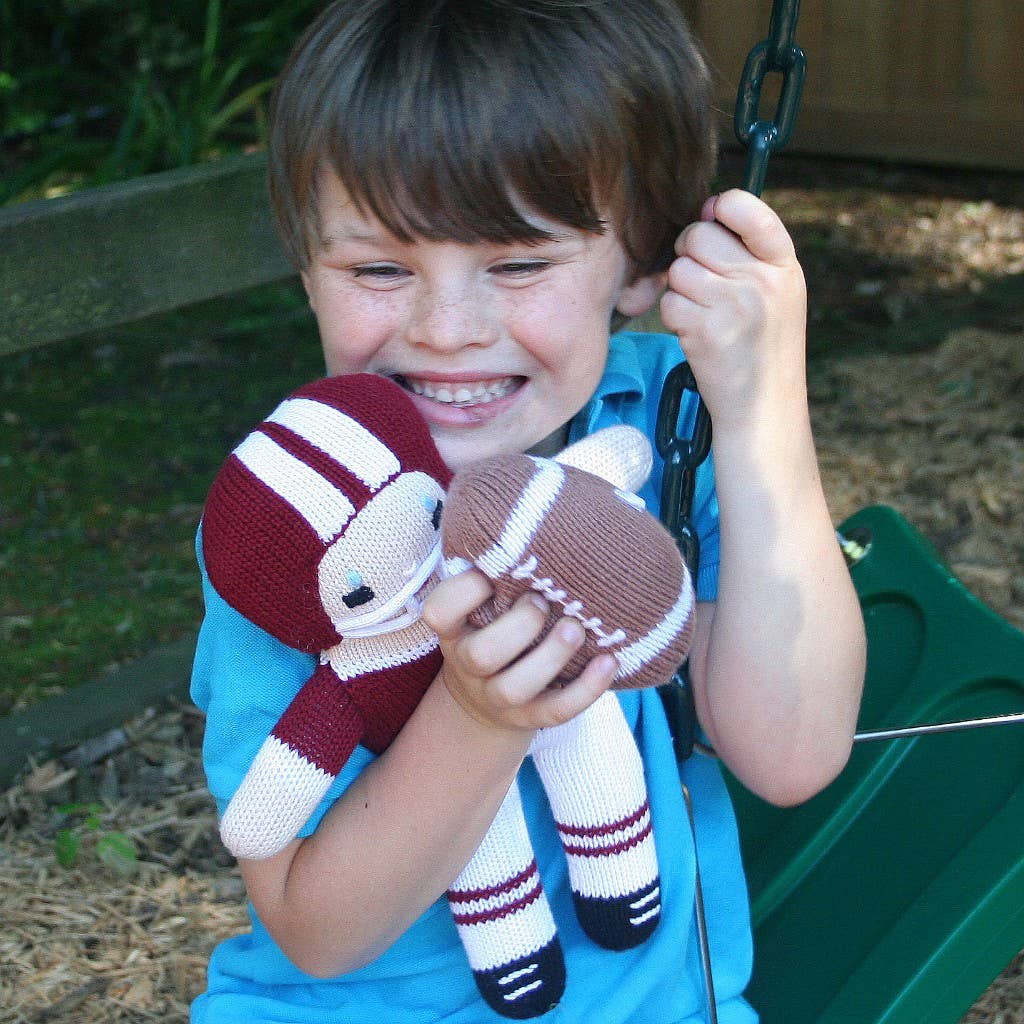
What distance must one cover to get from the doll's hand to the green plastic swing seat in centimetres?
62

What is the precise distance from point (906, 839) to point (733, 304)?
2.56 ft

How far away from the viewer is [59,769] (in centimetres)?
241

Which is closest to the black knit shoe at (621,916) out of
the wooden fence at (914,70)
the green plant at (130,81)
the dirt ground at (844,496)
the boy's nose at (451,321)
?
the boy's nose at (451,321)

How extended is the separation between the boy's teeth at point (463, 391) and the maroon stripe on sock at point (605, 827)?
40 centimetres

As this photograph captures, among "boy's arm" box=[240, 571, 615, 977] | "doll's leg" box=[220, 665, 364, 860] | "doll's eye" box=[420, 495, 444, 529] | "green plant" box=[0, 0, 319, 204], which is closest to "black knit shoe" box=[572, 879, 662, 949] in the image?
"boy's arm" box=[240, 571, 615, 977]

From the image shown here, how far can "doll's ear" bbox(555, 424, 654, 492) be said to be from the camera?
44.7 inches

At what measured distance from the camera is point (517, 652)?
0.97 meters

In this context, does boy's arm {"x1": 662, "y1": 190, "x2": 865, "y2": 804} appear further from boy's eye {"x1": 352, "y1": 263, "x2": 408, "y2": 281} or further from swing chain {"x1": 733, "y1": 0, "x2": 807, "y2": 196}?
boy's eye {"x1": 352, "y1": 263, "x2": 408, "y2": 281}

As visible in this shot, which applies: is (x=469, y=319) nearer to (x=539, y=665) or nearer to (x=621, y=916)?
(x=539, y=665)

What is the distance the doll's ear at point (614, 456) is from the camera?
1.14m

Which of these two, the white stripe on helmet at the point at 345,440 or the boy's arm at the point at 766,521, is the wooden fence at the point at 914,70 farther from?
the white stripe on helmet at the point at 345,440

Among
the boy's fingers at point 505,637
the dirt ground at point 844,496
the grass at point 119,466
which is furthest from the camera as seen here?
the grass at point 119,466

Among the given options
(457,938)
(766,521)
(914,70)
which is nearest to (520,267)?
(766,521)

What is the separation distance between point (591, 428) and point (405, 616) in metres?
0.38
